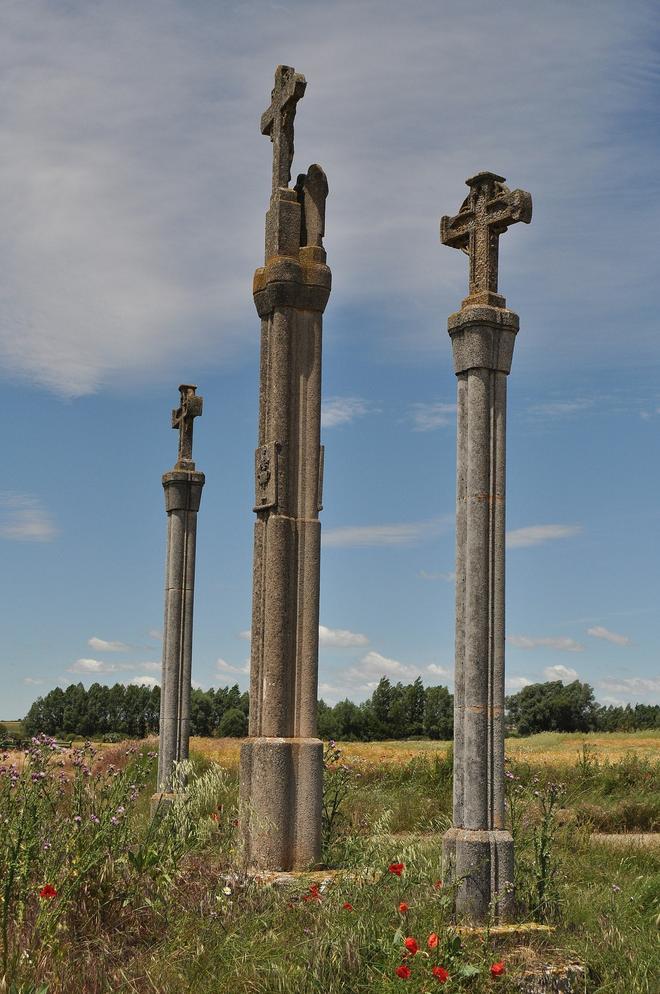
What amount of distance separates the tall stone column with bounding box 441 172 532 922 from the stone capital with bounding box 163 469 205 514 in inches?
303

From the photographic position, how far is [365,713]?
56.0m

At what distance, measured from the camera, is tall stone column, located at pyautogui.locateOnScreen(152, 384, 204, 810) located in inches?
588

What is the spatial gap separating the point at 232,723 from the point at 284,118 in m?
46.8

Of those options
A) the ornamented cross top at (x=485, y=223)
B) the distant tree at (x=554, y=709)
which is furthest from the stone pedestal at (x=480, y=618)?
the distant tree at (x=554, y=709)

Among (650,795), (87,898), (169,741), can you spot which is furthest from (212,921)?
(650,795)

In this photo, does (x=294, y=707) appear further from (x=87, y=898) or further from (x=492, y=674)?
(x=87, y=898)

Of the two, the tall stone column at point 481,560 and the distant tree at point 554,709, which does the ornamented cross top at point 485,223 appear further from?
the distant tree at point 554,709

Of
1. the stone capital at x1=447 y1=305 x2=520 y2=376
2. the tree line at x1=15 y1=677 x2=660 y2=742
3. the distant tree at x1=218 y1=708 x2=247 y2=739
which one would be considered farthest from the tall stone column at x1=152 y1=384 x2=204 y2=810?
the distant tree at x1=218 y1=708 x2=247 y2=739

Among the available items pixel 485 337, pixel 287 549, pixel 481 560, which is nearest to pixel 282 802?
pixel 287 549

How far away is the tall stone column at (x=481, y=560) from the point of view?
296 inches

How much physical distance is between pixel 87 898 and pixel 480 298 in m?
4.69

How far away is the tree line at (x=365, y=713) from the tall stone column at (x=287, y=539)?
38173mm

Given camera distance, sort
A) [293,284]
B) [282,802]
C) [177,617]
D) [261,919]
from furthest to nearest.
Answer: [177,617] → [293,284] → [282,802] → [261,919]

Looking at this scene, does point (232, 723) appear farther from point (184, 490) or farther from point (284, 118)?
point (284, 118)
